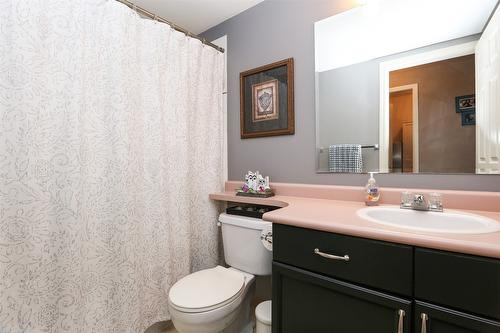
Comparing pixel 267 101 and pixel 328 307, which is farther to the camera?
pixel 267 101

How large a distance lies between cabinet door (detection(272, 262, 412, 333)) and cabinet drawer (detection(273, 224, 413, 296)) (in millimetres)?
32

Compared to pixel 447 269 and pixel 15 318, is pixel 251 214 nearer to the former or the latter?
pixel 447 269

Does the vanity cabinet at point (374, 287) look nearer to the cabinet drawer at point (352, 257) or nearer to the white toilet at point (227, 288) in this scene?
the cabinet drawer at point (352, 257)

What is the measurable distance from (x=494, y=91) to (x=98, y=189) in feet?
6.17

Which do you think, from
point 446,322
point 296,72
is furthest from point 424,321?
point 296,72

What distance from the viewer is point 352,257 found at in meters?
0.83

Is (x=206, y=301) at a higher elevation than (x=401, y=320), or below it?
below

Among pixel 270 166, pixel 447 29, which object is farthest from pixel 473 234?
pixel 270 166

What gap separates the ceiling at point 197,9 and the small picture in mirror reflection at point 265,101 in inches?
23.6

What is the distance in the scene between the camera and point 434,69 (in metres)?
1.16

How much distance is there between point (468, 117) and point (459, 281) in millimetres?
813

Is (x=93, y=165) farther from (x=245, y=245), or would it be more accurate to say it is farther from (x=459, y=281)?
(x=459, y=281)

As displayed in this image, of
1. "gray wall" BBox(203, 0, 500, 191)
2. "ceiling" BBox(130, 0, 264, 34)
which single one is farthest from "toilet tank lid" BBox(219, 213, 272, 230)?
"ceiling" BBox(130, 0, 264, 34)

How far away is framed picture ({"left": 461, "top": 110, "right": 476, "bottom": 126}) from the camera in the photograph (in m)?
1.10
